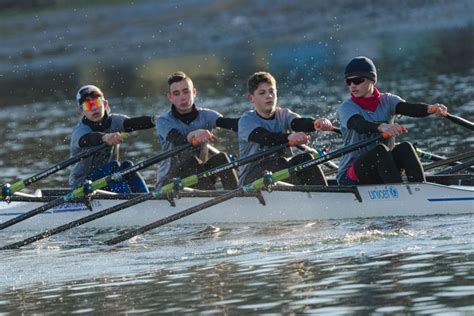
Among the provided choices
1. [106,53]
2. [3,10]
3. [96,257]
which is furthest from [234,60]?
[96,257]

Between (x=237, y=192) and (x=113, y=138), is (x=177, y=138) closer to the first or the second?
(x=113, y=138)

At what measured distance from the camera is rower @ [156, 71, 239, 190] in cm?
2116

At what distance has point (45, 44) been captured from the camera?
69.6 meters

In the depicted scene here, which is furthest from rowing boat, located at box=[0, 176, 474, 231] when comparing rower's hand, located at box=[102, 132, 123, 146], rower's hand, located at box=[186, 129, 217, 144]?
rower's hand, located at box=[102, 132, 123, 146]

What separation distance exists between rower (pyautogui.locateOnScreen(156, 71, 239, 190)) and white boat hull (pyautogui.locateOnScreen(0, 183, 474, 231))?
20.9 inches

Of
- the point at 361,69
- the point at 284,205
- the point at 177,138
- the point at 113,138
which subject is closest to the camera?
the point at 361,69

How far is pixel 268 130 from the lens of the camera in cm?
2034

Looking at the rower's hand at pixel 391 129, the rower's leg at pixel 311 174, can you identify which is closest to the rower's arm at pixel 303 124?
the rower's leg at pixel 311 174

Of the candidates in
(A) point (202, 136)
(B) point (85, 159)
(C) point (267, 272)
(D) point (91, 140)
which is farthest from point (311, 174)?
(C) point (267, 272)

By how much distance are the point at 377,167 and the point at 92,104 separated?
4949mm

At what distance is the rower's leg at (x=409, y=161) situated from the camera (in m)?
19.0

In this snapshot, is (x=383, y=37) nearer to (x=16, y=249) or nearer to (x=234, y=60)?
(x=234, y=60)

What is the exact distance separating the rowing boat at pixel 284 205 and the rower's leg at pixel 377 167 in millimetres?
118

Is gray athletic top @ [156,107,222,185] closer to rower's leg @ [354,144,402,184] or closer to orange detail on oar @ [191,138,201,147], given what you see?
orange detail on oar @ [191,138,201,147]
